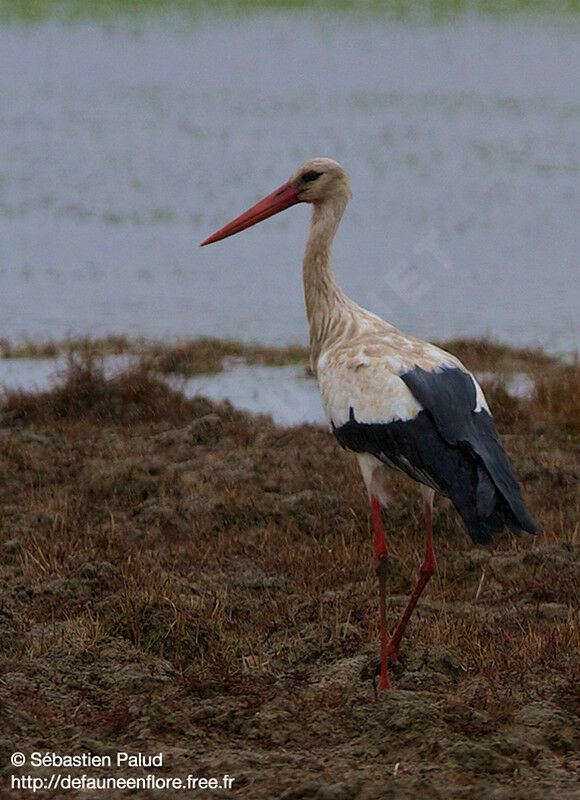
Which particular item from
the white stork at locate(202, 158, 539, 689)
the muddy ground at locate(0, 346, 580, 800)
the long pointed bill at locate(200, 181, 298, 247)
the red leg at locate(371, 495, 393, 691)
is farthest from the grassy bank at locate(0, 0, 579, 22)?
the red leg at locate(371, 495, 393, 691)

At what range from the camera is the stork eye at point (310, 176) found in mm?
6445

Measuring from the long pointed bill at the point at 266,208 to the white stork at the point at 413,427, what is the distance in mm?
815

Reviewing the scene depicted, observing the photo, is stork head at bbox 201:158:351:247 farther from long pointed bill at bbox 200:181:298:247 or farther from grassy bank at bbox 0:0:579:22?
grassy bank at bbox 0:0:579:22

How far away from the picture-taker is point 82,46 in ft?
127

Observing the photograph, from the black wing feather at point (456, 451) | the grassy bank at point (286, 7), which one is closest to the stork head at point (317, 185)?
the black wing feather at point (456, 451)

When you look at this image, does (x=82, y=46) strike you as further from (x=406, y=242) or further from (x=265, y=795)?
(x=265, y=795)

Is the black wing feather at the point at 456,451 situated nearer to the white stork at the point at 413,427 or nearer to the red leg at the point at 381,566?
the white stork at the point at 413,427

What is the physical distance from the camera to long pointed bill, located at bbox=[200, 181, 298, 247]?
6.58 m

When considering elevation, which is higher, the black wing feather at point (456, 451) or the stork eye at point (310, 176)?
the stork eye at point (310, 176)

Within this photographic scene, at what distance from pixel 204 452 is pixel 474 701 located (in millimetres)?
4039

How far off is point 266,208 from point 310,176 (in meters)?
0.39

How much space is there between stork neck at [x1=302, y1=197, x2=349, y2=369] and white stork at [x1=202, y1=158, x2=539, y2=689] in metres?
0.09

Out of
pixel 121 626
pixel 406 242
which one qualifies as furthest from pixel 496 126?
pixel 121 626

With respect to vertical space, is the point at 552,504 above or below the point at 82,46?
below
